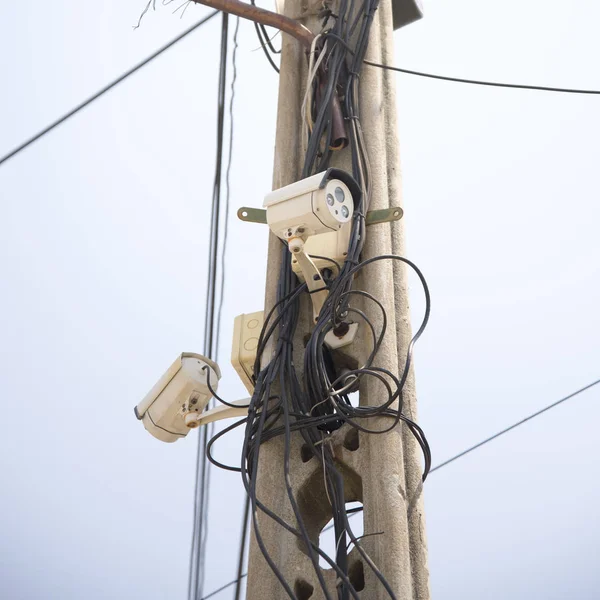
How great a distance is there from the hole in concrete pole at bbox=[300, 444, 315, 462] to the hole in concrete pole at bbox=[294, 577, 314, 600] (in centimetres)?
20

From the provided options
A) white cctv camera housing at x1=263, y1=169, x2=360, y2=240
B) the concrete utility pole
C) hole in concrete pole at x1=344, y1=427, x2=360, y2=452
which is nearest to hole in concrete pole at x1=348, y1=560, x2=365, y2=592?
the concrete utility pole

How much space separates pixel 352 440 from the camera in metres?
1.52

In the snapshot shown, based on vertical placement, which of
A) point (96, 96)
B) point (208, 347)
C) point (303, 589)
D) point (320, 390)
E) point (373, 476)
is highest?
point (96, 96)

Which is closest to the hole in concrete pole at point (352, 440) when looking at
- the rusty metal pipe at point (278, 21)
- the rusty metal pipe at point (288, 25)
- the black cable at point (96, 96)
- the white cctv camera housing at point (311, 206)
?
the white cctv camera housing at point (311, 206)

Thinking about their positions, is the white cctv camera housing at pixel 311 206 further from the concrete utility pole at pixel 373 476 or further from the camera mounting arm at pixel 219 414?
the camera mounting arm at pixel 219 414

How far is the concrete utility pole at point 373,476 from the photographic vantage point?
1368 millimetres

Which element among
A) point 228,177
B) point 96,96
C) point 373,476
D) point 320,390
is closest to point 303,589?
point 373,476

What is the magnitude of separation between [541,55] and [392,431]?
267 centimetres

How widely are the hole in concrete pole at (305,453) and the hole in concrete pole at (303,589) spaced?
20 centimetres

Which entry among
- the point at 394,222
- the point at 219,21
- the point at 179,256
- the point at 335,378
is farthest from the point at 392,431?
the point at 179,256

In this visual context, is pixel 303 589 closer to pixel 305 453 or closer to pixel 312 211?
pixel 305 453

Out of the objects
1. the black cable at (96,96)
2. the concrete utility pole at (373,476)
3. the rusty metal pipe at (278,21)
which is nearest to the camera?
the concrete utility pole at (373,476)

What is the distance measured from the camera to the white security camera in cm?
151

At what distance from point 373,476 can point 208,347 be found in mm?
1832
